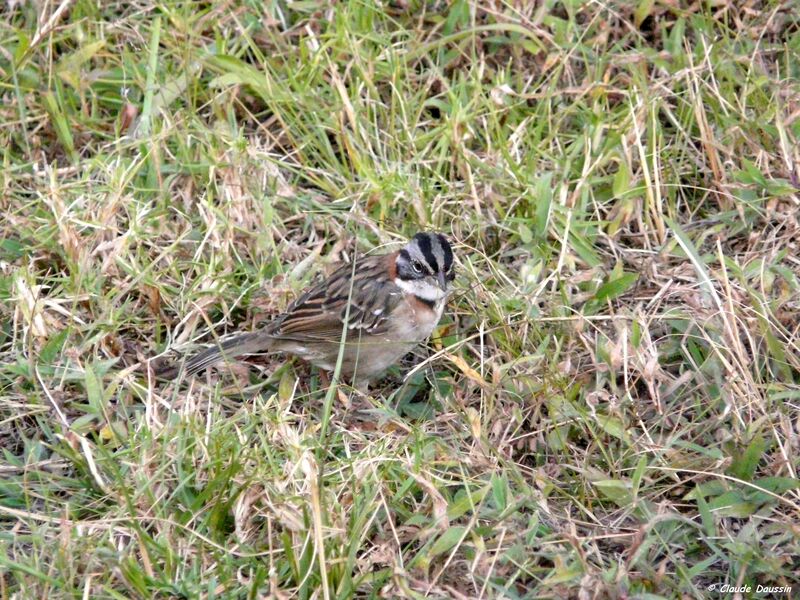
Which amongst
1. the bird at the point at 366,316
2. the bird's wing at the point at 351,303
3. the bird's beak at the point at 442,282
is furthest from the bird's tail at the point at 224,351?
the bird's beak at the point at 442,282

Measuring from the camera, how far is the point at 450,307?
577cm

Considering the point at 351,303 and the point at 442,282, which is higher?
the point at 442,282

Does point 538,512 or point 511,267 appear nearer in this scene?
point 538,512

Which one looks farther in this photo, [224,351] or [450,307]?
[450,307]

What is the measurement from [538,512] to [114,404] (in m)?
1.93

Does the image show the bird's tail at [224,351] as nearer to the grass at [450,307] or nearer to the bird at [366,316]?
the bird at [366,316]

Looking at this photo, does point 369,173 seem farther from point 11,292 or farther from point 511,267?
point 11,292

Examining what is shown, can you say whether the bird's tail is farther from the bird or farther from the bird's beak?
the bird's beak

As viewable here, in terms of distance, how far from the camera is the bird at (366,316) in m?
5.47

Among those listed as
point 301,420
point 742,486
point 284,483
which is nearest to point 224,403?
point 301,420

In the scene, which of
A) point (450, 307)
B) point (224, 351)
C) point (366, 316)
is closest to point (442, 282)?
point (450, 307)

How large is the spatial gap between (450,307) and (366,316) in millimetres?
410

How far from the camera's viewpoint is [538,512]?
4.57 m

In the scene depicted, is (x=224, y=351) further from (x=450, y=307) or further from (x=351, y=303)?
(x=450, y=307)
